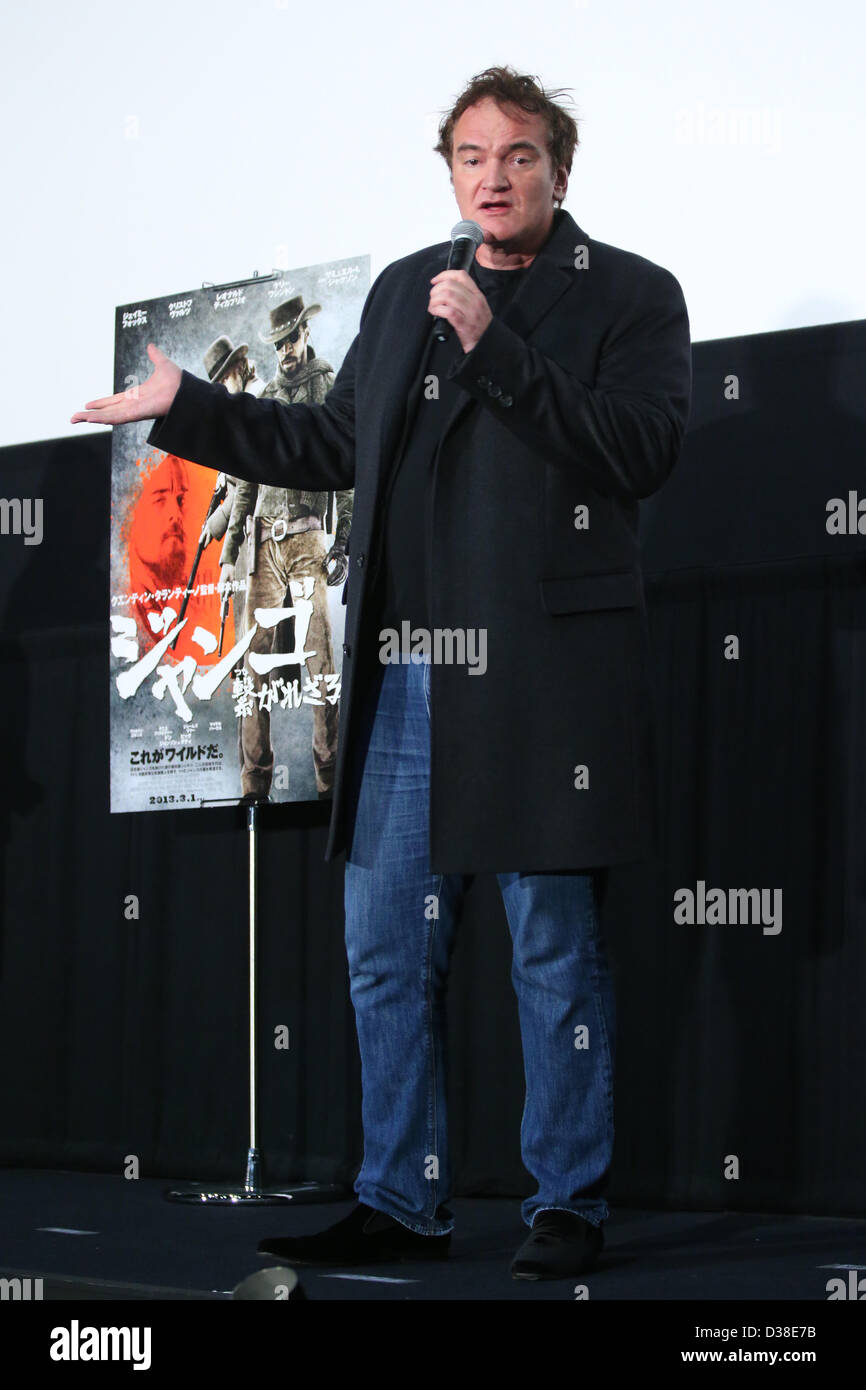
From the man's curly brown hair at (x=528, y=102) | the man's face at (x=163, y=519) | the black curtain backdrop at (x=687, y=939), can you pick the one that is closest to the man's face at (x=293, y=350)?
the man's face at (x=163, y=519)

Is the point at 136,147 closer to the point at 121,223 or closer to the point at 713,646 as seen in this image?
the point at 121,223

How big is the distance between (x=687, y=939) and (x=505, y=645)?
108cm

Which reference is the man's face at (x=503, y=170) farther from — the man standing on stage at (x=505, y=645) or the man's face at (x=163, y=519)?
the man's face at (x=163, y=519)

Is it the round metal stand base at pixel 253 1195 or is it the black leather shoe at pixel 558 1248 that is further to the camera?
Result: the round metal stand base at pixel 253 1195

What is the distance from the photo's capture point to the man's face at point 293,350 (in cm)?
316

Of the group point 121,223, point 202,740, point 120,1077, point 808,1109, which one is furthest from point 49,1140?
point 121,223

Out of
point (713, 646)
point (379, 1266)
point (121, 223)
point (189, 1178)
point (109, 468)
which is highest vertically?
point (121, 223)

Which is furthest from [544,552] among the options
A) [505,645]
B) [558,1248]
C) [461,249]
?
[558,1248]

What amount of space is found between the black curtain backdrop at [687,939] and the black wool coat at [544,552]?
85cm

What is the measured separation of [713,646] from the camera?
9.84 feet

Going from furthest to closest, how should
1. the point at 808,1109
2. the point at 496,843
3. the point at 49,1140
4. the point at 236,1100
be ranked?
the point at 49,1140
the point at 236,1100
the point at 808,1109
the point at 496,843

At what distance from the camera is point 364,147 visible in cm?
360

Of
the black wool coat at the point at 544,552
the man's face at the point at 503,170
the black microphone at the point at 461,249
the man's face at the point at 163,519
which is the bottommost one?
the black wool coat at the point at 544,552

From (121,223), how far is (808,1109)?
259 cm
